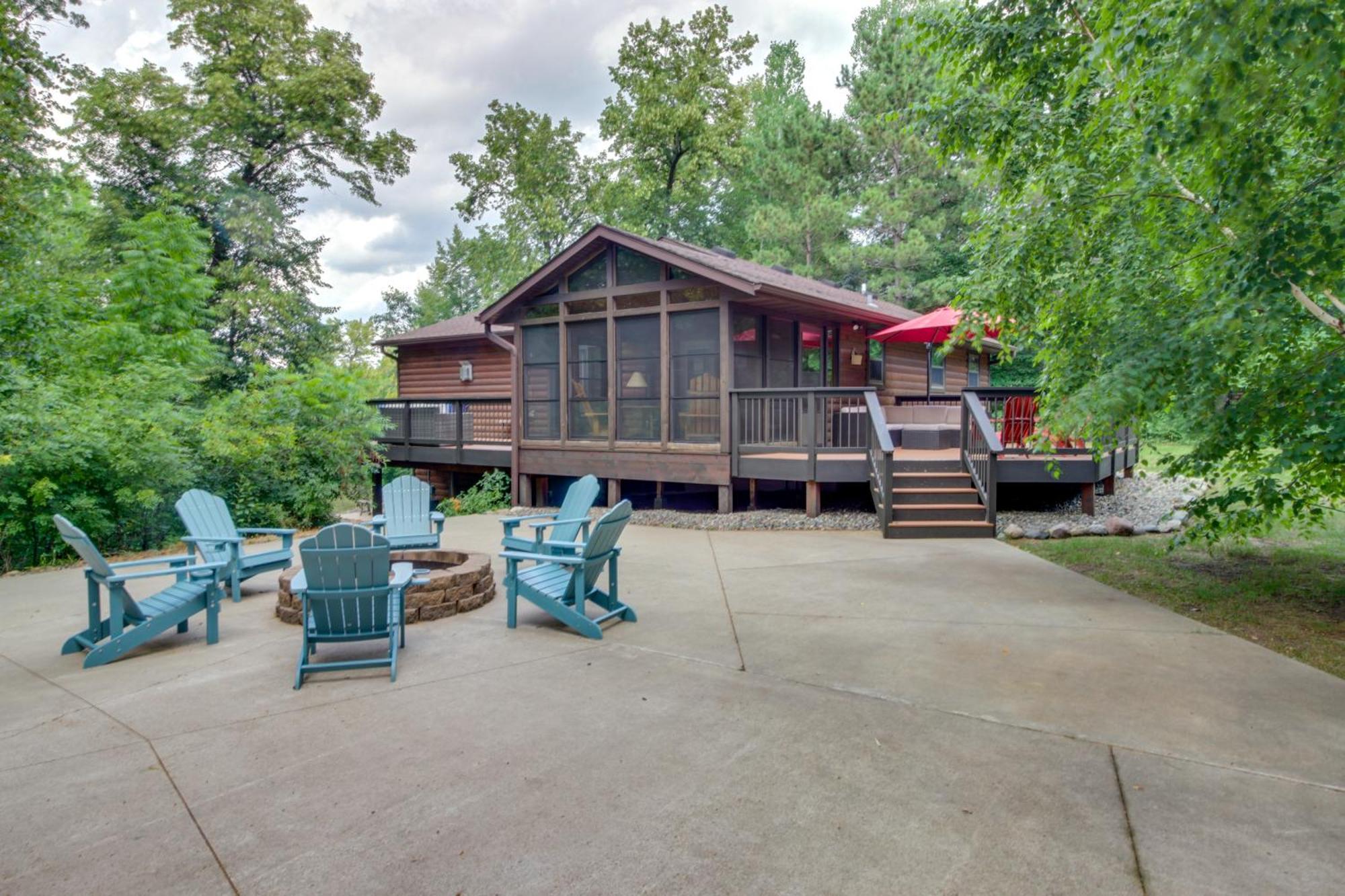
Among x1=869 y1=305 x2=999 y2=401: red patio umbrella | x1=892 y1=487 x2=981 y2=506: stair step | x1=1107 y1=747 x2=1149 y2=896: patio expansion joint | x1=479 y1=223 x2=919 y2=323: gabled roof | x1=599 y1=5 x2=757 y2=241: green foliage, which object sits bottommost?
x1=1107 y1=747 x2=1149 y2=896: patio expansion joint

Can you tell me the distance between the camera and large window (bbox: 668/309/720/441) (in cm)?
1021

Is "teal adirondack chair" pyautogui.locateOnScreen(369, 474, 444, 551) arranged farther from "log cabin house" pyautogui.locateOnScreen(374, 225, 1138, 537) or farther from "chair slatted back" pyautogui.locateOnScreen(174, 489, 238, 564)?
"log cabin house" pyautogui.locateOnScreen(374, 225, 1138, 537)

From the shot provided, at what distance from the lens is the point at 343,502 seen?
12195 millimetres

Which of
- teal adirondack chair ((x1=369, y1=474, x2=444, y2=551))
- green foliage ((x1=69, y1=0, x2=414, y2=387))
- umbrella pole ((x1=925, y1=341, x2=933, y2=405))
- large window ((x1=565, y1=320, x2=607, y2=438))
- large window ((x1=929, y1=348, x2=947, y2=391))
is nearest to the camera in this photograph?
teal adirondack chair ((x1=369, y1=474, x2=444, y2=551))

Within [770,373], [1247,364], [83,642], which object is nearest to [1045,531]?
[1247,364]

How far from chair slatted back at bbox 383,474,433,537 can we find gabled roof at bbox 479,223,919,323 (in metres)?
4.82

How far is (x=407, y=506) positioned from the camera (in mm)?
6609

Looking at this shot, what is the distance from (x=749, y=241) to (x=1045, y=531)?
70.2 ft

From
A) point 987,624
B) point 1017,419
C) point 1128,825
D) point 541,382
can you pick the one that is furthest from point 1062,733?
point 541,382

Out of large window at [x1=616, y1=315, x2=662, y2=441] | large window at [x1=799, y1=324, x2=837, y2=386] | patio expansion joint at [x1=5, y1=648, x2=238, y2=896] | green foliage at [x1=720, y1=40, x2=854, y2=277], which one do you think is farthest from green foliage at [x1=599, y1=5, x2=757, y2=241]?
patio expansion joint at [x1=5, y1=648, x2=238, y2=896]

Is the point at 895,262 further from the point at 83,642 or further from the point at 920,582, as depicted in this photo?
the point at 83,642

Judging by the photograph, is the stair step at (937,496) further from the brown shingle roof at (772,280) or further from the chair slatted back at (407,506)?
the chair slatted back at (407,506)

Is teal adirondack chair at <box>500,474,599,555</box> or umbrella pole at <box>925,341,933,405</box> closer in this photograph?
teal adirondack chair at <box>500,474,599,555</box>

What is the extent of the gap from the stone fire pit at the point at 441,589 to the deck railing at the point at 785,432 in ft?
15.6
